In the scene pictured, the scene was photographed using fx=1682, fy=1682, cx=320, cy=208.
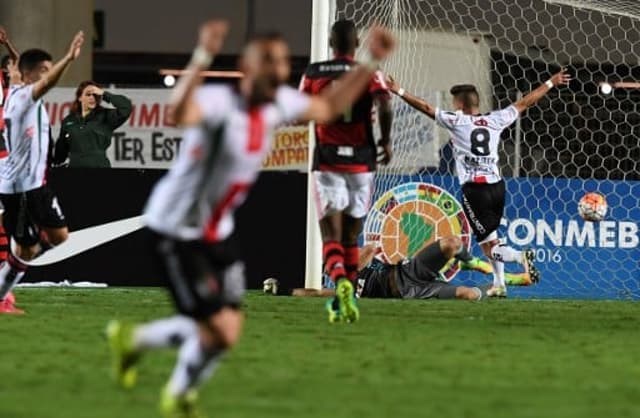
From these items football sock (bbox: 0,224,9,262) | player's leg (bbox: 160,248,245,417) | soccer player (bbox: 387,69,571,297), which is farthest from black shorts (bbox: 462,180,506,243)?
player's leg (bbox: 160,248,245,417)

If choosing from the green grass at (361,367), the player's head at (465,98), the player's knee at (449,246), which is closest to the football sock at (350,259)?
the green grass at (361,367)

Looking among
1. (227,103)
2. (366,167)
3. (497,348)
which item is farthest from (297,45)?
(227,103)

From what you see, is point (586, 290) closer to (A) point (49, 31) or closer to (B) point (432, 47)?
(B) point (432, 47)

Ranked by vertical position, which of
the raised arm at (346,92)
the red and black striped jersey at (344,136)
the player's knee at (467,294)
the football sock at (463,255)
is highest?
the raised arm at (346,92)

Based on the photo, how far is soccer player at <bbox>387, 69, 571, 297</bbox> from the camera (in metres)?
15.0

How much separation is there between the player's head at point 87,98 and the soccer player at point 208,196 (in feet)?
33.2

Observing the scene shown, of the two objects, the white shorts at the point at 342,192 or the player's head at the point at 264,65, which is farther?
the white shorts at the point at 342,192

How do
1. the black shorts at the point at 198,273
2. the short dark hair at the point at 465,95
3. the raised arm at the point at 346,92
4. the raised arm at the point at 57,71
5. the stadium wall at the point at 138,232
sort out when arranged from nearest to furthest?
the black shorts at the point at 198,273, the raised arm at the point at 346,92, the raised arm at the point at 57,71, the short dark hair at the point at 465,95, the stadium wall at the point at 138,232

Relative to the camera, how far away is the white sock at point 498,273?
15.2 m

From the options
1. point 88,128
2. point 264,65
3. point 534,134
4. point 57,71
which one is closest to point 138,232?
point 88,128

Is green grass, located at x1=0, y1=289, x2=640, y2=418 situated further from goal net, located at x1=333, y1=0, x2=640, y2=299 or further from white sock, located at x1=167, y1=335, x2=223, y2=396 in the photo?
goal net, located at x1=333, y1=0, x2=640, y2=299

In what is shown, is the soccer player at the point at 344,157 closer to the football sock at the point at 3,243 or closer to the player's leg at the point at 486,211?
the football sock at the point at 3,243

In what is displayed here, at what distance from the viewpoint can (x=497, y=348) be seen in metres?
9.32

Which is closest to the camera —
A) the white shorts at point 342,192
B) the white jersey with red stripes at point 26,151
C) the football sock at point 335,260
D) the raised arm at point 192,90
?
the raised arm at point 192,90
